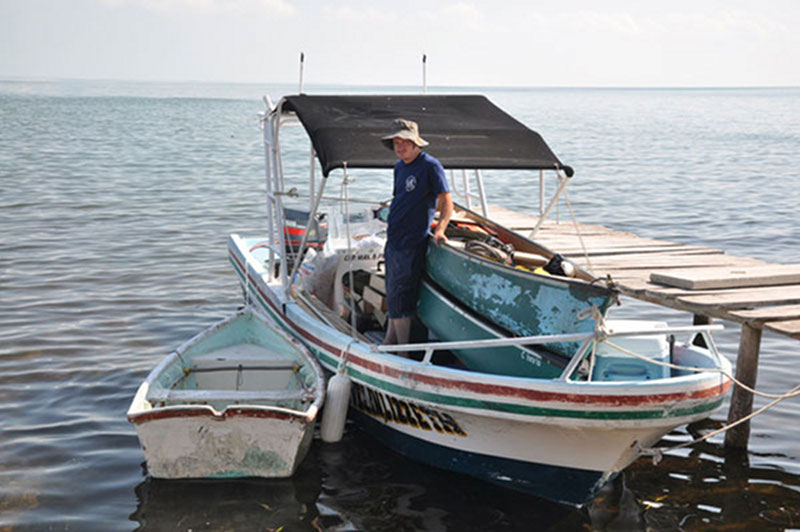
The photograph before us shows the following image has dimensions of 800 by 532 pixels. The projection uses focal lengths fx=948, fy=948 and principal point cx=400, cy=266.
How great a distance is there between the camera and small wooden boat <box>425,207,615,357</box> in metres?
6.73

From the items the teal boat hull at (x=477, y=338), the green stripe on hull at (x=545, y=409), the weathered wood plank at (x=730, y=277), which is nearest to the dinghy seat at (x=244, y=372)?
the teal boat hull at (x=477, y=338)

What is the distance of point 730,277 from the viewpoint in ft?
29.5

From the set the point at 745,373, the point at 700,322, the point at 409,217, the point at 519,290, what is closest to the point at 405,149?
the point at 409,217

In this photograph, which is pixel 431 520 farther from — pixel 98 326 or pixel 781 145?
pixel 781 145

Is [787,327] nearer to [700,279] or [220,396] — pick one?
[700,279]

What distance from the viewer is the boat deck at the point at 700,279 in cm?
814

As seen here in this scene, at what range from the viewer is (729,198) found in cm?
2506

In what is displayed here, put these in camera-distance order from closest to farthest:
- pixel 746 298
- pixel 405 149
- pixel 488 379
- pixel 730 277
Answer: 1. pixel 488 379
2. pixel 405 149
3. pixel 746 298
4. pixel 730 277

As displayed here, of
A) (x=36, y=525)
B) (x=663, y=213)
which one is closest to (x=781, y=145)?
(x=663, y=213)

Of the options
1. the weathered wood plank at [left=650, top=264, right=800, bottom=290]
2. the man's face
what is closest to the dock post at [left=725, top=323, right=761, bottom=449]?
the weathered wood plank at [left=650, top=264, right=800, bottom=290]

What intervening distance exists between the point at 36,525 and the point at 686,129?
55.1 metres

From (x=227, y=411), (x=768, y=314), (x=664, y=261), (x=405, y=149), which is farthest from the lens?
(x=664, y=261)

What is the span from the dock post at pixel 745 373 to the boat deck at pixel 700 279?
270mm

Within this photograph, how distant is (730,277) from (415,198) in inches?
131
